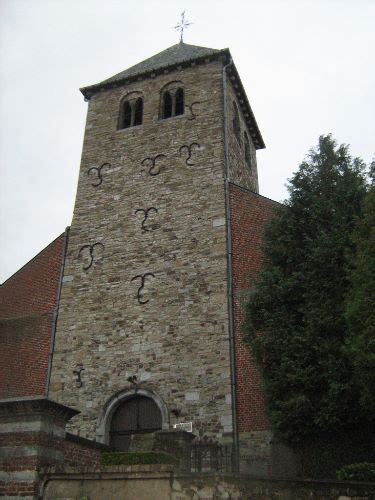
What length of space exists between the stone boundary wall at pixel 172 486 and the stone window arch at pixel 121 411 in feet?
20.7

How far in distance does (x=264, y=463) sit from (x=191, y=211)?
768 centimetres

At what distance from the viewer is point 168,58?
2297 cm

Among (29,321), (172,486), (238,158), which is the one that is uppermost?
(238,158)

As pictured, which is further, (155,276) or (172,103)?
(172,103)

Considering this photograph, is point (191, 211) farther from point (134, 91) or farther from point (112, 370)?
point (134, 91)

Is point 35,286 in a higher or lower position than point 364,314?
higher

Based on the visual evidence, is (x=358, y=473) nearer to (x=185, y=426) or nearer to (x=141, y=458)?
(x=141, y=458)

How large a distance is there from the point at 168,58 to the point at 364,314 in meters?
15.6

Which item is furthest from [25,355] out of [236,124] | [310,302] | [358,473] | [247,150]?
[247,150]

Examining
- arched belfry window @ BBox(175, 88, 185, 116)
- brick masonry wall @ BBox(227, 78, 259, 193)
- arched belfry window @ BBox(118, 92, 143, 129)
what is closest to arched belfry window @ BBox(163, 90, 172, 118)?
arched belfry window @ BBox(175, 88, 185, 116)

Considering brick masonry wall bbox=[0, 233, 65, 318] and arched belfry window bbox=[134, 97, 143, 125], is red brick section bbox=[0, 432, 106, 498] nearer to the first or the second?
brick masonry wall bbox=[0, 233, 65, 318]

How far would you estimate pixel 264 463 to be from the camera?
1313cm

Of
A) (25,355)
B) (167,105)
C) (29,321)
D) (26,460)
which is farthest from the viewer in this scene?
(167,105)

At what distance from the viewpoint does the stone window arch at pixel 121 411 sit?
14875 mm
